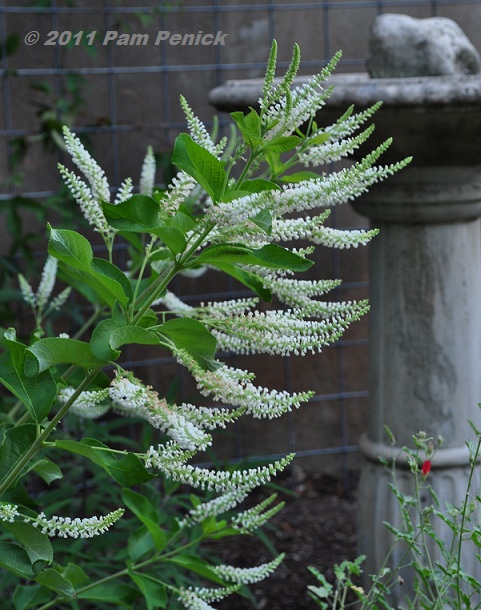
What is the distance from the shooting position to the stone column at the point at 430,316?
6.44 feet

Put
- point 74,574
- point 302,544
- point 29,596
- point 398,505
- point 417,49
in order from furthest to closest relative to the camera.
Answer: point 302,544, point 398,505, point 417,49, point 29,596, point 74,574

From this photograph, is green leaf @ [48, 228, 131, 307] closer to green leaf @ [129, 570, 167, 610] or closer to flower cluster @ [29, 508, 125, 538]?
flower cluster @ [29, 508, 125, 538]

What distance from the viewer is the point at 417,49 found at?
1.92 meters

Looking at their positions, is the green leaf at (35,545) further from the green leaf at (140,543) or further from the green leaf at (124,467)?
the green leaf at (140,543)

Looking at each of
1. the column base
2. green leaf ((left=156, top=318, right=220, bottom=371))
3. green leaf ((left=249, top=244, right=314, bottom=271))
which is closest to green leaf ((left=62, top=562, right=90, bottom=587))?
green leaf ((left=156, top=318, right=220, bottom=371))

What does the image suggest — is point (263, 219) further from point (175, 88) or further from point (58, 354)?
point (175, 88)

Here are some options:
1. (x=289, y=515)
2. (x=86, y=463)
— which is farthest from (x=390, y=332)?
(x=289, y=515)

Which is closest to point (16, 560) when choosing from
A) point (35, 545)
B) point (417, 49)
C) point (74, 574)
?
point (35, 545)

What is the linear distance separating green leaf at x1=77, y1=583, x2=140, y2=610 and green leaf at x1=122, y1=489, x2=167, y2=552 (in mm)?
66

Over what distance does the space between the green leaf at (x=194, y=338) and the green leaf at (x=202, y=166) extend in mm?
122

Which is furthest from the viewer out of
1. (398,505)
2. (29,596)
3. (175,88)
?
(175,88)

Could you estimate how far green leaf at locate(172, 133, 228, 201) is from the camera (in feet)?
2.75

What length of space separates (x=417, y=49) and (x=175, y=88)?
3.74ft

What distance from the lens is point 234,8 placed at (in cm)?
288
